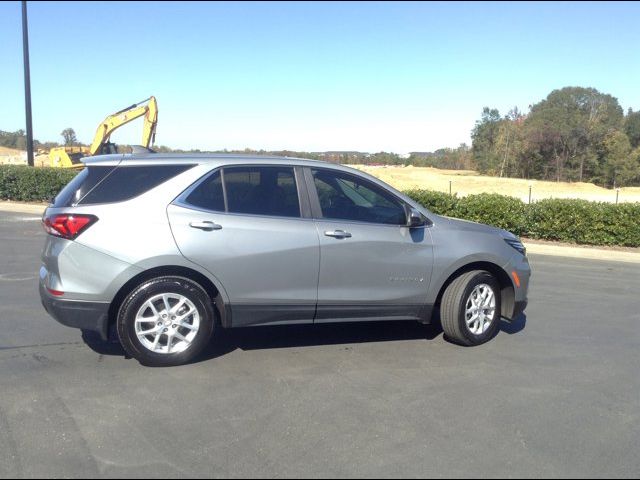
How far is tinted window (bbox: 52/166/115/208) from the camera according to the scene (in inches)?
186

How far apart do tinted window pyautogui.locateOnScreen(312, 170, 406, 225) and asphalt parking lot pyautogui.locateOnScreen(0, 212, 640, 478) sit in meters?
1.23

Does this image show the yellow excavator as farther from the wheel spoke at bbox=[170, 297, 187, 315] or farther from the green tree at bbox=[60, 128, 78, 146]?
the green tree at bbox=[60, 128, 78, 146]

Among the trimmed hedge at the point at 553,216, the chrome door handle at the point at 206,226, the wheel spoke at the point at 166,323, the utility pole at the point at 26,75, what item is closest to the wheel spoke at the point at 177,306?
the wheel spoke at the point at 166,323

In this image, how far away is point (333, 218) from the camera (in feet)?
16.9

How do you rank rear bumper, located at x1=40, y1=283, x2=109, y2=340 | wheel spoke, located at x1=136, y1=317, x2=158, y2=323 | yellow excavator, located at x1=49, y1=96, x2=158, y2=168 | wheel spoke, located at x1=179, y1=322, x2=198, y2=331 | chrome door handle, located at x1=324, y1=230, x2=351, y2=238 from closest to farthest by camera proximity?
rear bumper, located at x1=40, y1=283, x2=109, y2=340 < wheel spoke, located at x1=136, y1=317, x2=158, y2=323 < wheel spoke, located at x1=179, y1=322, x2=198, y2=331 < chrome door handle, located at x1=324, y1=230, x2=351, y2=238 < yellow excavator, located at x1=49, y1=96, x2=158, y2=168

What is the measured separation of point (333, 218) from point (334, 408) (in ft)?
5.64

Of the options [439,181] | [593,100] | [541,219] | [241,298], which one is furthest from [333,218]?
[593,100]

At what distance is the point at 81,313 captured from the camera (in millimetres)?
4543

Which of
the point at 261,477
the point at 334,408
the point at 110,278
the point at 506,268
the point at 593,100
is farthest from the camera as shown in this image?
the point at 593,100

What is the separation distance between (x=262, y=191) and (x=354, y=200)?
0.85 metres

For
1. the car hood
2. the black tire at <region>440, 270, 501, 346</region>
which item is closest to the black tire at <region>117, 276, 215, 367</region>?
the black tire at <region>440, 270, 501, 346</region>

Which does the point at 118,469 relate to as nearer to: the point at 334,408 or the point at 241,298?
the point at 334,408

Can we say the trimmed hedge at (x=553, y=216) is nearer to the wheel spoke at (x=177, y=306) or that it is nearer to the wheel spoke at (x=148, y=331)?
the wheel spoke at (x=177, y=306)

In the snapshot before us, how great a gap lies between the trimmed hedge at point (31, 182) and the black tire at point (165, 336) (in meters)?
15.9
